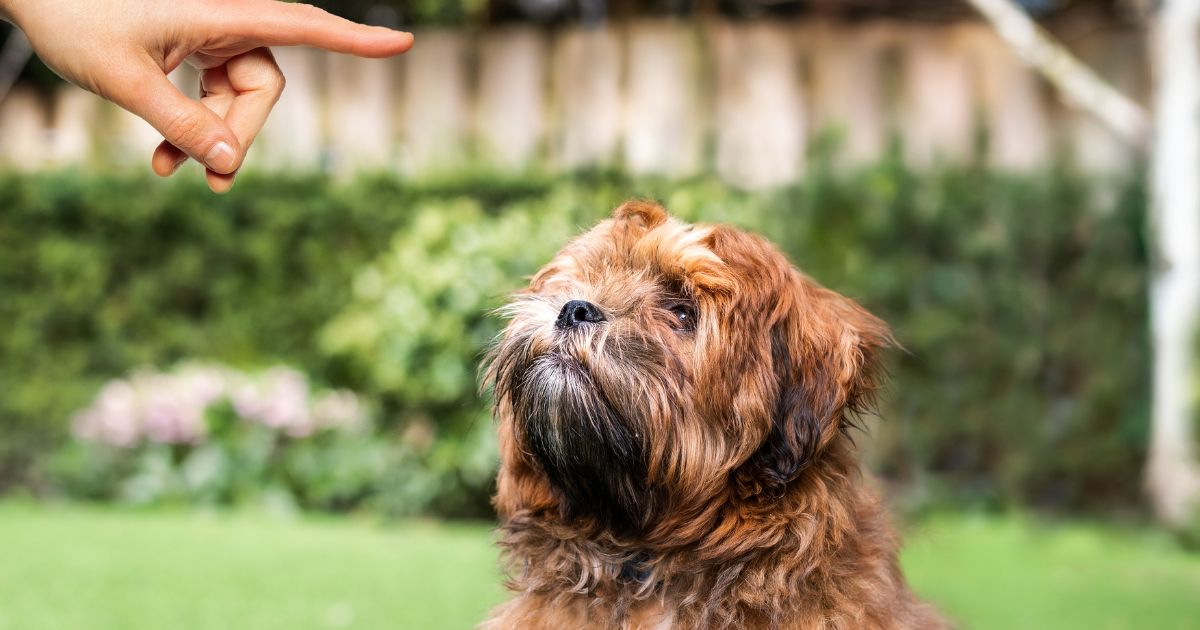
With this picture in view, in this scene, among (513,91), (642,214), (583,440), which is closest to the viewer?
(583,440)

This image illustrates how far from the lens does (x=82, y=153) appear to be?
369 inches

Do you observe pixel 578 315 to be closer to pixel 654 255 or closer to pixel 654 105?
pixel 654 255

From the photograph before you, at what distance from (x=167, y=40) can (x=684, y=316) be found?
4.67 feet

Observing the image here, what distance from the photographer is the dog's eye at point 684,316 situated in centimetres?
313

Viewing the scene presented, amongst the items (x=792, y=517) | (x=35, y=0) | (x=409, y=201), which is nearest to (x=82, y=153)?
(x=409, y=201)

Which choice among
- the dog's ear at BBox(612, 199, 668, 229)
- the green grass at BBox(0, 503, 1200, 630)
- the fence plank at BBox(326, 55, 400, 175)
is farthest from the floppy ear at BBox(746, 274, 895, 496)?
the fence plank at BBox(326, 55, 400, 175)

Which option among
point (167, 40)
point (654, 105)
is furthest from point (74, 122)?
point (167, 40)

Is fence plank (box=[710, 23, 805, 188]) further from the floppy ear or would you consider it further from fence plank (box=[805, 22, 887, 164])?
the floppy ear

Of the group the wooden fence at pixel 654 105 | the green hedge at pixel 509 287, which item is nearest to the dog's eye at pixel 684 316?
the green hedge at pixel 509 287

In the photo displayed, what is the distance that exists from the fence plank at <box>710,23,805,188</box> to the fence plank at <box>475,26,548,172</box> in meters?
1.38

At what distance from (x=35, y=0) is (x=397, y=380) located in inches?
214

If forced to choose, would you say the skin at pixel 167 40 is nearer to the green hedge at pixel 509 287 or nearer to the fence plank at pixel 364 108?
the green hedge at pixel 509 287

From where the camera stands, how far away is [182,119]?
8.55 feet

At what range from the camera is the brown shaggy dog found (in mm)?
3025
